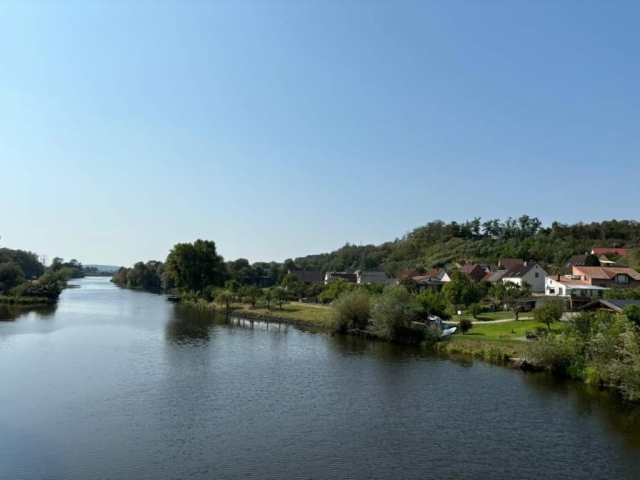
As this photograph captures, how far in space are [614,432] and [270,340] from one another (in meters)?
31.6

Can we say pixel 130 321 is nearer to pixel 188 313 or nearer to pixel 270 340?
pixel 188 313

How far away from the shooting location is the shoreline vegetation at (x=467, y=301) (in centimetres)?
3238

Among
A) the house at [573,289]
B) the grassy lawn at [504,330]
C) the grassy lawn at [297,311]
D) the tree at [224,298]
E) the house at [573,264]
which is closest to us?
the grassy lawn at [504,330]

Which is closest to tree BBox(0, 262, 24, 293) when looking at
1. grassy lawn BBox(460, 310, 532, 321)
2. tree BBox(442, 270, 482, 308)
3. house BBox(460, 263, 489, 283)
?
tree BBox(442, 270, 482, 308)

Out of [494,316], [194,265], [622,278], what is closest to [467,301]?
[494,316]

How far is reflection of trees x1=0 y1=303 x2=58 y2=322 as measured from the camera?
2451 inches

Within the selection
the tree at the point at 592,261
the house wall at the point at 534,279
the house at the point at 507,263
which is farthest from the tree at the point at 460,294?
the house at the point at 507,263

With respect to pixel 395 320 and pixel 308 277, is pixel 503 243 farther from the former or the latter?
pixel 395 320

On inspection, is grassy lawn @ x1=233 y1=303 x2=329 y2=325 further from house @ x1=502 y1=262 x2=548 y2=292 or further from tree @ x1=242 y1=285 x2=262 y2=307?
house @ x1=502 y1=262 x2=548 y2=292

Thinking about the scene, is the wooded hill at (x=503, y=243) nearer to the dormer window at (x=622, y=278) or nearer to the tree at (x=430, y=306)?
the dormer window at (x=622, y=278)

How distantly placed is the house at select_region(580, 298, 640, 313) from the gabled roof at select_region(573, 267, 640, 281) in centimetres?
2590

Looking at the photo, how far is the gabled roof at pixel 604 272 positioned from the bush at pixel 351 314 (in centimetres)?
3230

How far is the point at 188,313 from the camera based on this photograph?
244 ft

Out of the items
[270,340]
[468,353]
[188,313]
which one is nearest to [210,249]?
[188,313]
